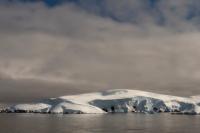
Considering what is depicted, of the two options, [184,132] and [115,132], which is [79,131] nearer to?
[115,132]

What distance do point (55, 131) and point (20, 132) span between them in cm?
561

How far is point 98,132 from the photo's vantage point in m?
59.1

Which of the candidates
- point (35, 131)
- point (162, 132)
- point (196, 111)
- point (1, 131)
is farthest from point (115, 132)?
point (196, 111)

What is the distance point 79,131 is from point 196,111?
14373 centimetres

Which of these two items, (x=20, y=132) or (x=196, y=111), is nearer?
(x=20, y=132)

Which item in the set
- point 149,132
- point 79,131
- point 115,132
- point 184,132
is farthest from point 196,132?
point 79,131

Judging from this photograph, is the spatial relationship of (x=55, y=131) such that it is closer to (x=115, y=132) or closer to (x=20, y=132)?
(x=20, y=132)

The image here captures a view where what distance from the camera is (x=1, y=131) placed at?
59.8 meters

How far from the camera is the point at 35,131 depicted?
60.1m

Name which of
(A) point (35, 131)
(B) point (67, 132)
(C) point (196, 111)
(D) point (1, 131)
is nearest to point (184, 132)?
(B) point (67, 132)

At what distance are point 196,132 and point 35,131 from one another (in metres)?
24.7

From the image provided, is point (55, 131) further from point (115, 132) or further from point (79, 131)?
point (115, 132)

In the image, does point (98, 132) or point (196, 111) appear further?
point (196, 111)

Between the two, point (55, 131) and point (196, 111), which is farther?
point (196, 111)
